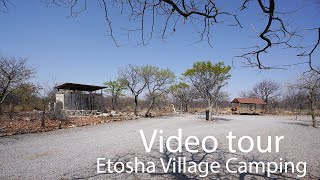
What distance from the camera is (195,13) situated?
103 inches

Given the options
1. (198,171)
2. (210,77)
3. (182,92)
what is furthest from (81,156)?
(182,92)

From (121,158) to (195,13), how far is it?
6.54 m

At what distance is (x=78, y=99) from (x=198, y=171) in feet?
78.0

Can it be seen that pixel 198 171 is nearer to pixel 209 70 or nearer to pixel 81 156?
pixel 81 156

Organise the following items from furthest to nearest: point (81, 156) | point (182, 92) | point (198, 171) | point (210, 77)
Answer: point (182, 92) < point (210, 77) < point (81, 156) < point (198, 171)

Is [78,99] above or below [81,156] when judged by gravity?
above

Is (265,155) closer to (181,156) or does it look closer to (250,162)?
(250,162)

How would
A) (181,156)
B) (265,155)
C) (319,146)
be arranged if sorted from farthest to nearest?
(319,146) → (265,155) → (181,156)

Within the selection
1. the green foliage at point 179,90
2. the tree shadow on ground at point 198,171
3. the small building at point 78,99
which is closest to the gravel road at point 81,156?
the tree shadow on ground at point 198,171

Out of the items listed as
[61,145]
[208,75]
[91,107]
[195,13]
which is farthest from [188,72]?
[195,13]

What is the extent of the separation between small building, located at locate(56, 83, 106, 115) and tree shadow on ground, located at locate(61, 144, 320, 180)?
64.9 feet

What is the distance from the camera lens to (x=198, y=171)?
22.4 ft

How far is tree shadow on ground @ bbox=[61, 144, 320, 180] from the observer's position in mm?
6344

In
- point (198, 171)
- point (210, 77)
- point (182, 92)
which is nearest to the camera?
point (198, 171)
